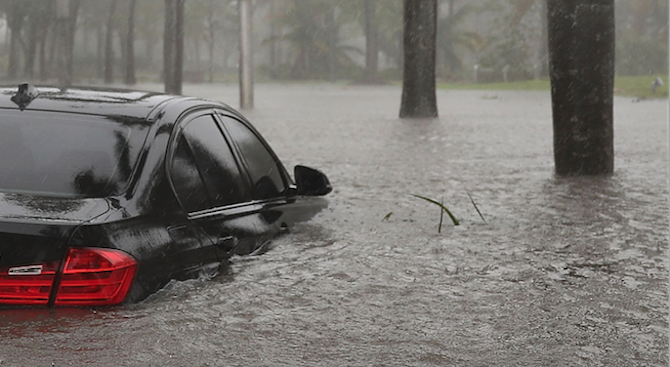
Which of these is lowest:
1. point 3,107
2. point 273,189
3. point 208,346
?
point 208,346

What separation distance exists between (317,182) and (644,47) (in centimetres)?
6750

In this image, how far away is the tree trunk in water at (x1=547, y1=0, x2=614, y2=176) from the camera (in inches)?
495

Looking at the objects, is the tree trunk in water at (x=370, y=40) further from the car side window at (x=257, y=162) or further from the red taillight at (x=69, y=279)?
the red taillight at (x=69, y=279)

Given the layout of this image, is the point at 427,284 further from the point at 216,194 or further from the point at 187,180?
the point at 187,180

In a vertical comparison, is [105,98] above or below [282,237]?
above

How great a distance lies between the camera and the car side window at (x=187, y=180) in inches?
217

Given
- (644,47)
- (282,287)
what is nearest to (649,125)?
(282,287)

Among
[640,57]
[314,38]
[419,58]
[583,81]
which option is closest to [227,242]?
[583,81]

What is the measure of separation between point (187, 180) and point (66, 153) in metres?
0.62

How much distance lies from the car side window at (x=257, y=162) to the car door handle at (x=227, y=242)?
0.63m

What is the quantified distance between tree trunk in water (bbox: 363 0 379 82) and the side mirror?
6806cm

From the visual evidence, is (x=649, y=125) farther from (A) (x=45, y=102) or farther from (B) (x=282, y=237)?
(A) (x=45, y=102)

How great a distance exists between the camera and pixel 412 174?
13.5m

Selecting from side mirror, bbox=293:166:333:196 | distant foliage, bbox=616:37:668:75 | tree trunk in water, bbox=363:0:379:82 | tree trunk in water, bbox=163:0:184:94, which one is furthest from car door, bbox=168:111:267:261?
tree trunk in water, bbox=363:0:379:82
